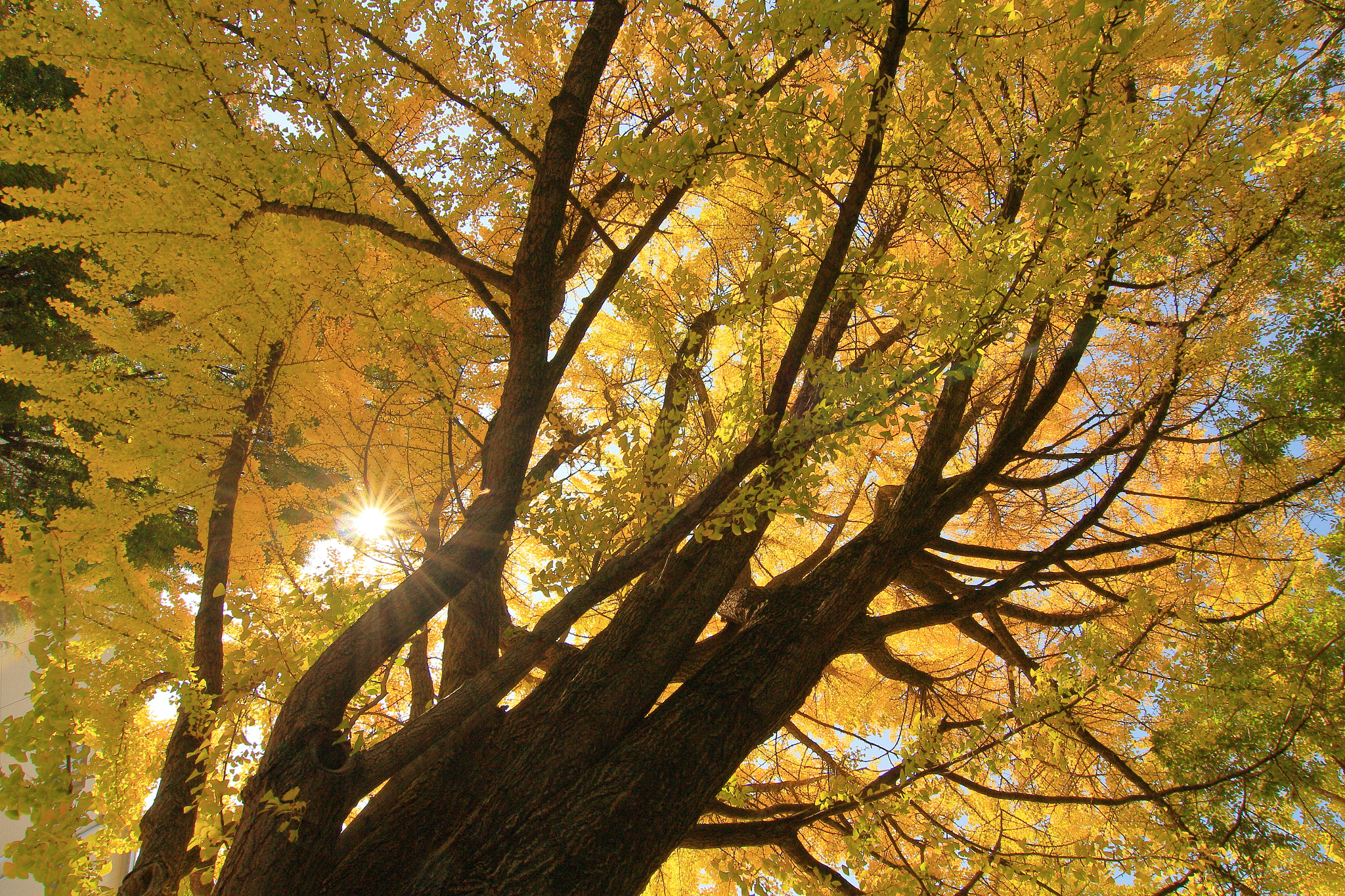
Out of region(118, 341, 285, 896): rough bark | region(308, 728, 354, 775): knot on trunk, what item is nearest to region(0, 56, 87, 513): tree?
region(118, 341, 285, 896): rough bark

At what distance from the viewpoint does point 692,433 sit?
2.69m

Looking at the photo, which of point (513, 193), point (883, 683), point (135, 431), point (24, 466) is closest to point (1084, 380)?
point (883, 683)

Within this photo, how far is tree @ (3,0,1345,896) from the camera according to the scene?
195 centimetres

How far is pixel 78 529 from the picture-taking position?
3580 millimetres

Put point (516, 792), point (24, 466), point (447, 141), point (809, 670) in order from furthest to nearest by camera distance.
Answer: point (24, 466) < point (447, 141) < point (809, 670) < point (516, 792)

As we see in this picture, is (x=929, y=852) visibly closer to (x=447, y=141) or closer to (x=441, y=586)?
(x=441, y=586)

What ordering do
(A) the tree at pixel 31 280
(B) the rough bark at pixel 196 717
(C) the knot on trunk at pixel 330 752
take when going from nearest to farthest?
1. (C) the knot on trunk at pixel 330 752
2. (B) the rough bark at pixel 196 717
3. (A) the tree at pixel 31 280

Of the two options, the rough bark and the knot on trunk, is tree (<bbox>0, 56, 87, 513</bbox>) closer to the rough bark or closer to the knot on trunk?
the rough bark

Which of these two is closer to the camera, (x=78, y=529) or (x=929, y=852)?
(x=78, y=529)

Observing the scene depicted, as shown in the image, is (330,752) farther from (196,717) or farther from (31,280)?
(31,280)

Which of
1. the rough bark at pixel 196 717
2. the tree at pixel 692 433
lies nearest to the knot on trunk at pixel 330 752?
the tree at pixel 692 433

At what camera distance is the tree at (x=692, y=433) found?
195cm

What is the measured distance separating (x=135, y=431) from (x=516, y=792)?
3741 mm

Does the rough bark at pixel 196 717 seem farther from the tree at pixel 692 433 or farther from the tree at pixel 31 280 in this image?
the tree at pixel 31 280
